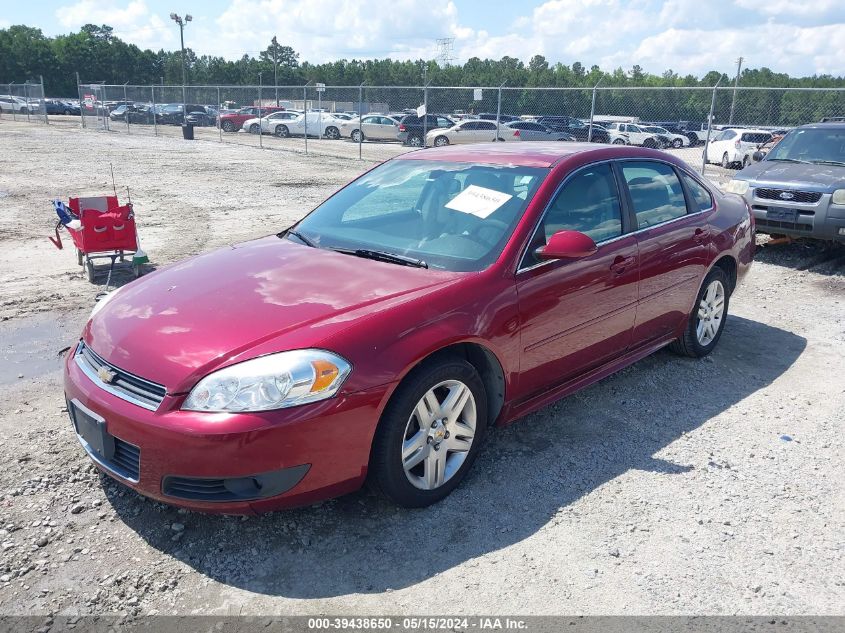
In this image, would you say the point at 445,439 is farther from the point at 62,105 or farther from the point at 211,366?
the point at 62,105

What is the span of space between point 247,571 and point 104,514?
832 mm

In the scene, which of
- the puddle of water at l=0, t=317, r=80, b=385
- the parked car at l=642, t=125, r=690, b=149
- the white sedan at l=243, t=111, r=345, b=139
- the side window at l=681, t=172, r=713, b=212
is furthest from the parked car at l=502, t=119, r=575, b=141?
the puddle of water at l=0, t=317, r=80, b=385

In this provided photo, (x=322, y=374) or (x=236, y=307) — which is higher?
(x=236, y=307)

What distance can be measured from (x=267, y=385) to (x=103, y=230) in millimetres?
5006

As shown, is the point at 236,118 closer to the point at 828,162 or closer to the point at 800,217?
the point at 828,162

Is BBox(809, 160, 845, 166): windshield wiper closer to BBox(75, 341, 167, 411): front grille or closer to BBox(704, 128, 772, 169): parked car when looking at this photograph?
BBox(75, 341, 167, 411): front grille

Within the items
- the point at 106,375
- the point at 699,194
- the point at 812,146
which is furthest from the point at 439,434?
the point at 812,146

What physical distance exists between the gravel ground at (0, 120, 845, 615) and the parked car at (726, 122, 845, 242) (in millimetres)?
3613

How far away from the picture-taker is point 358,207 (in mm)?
4402

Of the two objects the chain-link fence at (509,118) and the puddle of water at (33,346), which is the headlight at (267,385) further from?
the chain-link fence at (509,118)

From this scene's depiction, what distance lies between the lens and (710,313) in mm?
→ 5297

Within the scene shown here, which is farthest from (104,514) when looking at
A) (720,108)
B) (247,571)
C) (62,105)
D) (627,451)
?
(62,105)

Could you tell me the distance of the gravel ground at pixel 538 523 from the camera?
8.96 feet

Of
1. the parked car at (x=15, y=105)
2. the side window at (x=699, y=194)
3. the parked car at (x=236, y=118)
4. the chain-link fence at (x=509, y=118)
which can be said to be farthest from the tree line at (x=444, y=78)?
the parked car at (x=15, y=105)
